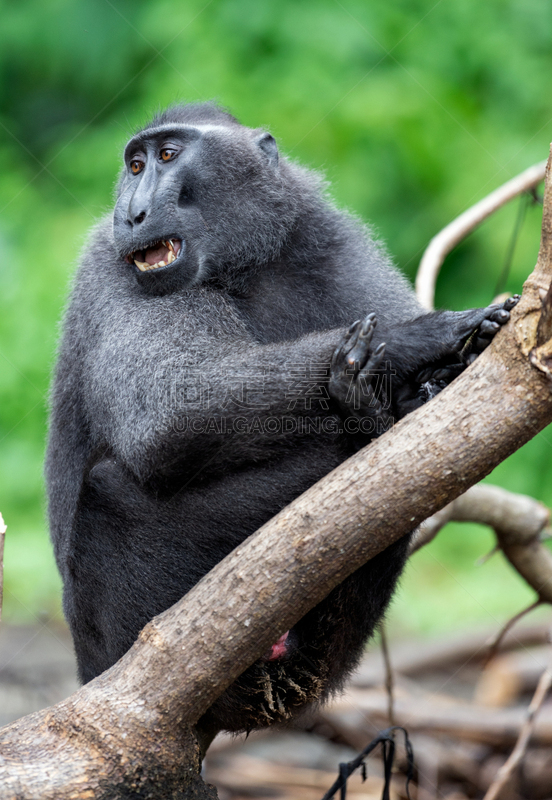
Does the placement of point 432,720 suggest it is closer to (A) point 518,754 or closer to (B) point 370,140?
(A) point 518,754

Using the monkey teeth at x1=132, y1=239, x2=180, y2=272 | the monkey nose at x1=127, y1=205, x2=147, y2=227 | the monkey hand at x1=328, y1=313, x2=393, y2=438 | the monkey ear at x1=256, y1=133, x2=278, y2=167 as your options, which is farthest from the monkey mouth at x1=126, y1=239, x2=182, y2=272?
the monkey hand at x1=328, y1=313, x2=393, y2=438

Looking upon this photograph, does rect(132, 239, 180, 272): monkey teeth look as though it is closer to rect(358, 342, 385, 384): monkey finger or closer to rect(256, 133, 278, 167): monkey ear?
rect(256, 133, 278, 167): monkey ear

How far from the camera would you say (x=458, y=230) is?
4.78 m

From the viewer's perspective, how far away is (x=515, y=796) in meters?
4.73

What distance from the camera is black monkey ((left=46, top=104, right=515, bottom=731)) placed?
3.01 meters

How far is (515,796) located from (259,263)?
336 cm

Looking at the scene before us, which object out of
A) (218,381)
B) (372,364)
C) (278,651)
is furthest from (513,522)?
(218,381)

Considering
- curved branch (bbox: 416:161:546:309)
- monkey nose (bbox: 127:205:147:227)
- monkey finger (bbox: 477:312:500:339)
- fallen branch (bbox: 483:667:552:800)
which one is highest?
curved branch (bbox: 416:161:546:309)

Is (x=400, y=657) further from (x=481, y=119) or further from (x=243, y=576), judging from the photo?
(x=481, y=119)

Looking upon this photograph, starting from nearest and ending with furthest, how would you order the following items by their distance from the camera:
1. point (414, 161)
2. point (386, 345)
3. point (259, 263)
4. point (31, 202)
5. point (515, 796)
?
point (386, 345) < point (259, 263) < point (515, 796) < point (414, 161) < point (31, 202)

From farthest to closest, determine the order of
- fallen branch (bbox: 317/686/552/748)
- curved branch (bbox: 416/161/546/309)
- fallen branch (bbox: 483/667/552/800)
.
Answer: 1. fallen branch (bbox: 317/686/552/748)
2. curved branch (bbox: 416/161/546/309)
3. fallen branch (bbox: 483/667/552/800)

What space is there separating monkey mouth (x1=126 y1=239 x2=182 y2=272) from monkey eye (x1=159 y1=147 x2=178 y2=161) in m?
0.47

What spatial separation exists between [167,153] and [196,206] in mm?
314

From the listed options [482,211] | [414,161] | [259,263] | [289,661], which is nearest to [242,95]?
[414,161]
